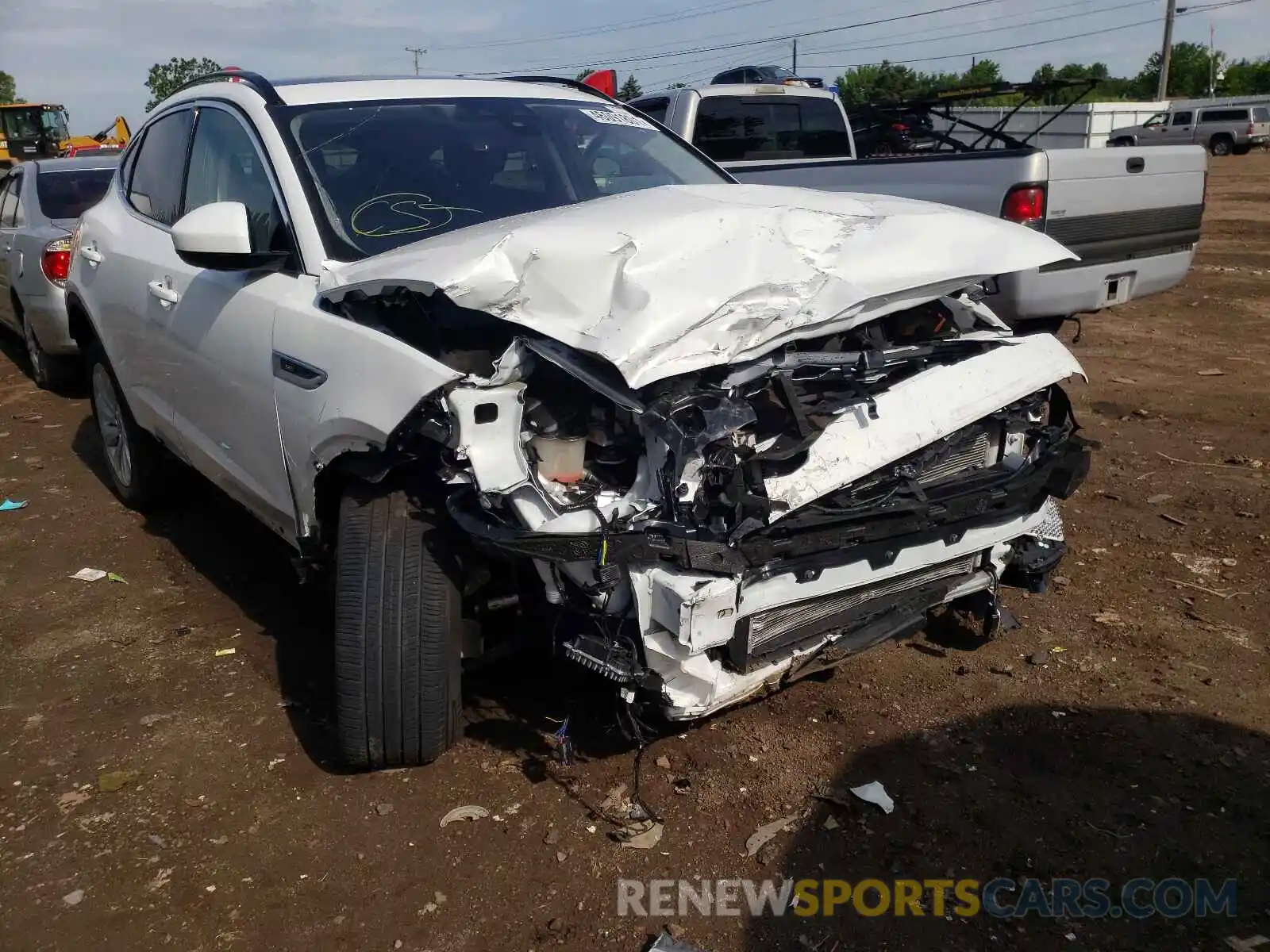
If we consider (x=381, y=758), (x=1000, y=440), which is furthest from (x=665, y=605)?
(x=1000, y=440)

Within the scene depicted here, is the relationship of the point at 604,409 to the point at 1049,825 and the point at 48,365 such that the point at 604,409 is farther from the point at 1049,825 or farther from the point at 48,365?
the point at 48,365

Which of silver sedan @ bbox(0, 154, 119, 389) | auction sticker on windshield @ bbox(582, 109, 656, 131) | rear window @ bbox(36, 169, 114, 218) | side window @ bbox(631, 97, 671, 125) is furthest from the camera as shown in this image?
rear window @ bbox(36, 169, 114, 218)

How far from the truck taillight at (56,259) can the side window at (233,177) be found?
161 inches

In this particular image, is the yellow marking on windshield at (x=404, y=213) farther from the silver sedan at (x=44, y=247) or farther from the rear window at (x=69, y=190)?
the rear window at (x=69, y=190)

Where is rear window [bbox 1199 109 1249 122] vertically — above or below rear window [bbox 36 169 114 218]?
above

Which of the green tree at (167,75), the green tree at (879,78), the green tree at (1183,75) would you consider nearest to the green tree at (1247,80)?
the green tree at (1183,75)

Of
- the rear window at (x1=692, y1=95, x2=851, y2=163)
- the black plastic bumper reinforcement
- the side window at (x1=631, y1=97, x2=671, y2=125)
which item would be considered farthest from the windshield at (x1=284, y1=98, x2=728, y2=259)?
the side window at (x1=631, y1=97, x2=671, y2=125)

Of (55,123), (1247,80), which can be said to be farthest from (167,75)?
(1247,80)

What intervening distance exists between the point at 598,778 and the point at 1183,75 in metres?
86.9

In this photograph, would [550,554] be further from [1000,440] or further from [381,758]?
[1000,440]

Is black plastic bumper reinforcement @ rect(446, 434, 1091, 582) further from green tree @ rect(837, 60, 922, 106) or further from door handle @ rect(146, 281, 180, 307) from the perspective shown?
green tree @ rect(837, 60, 922, 106)

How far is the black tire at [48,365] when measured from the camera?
8336 mm

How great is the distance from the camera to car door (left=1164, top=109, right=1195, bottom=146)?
33.3m

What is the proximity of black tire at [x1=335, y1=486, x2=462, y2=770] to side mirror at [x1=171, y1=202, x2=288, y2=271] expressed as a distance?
889 mm
